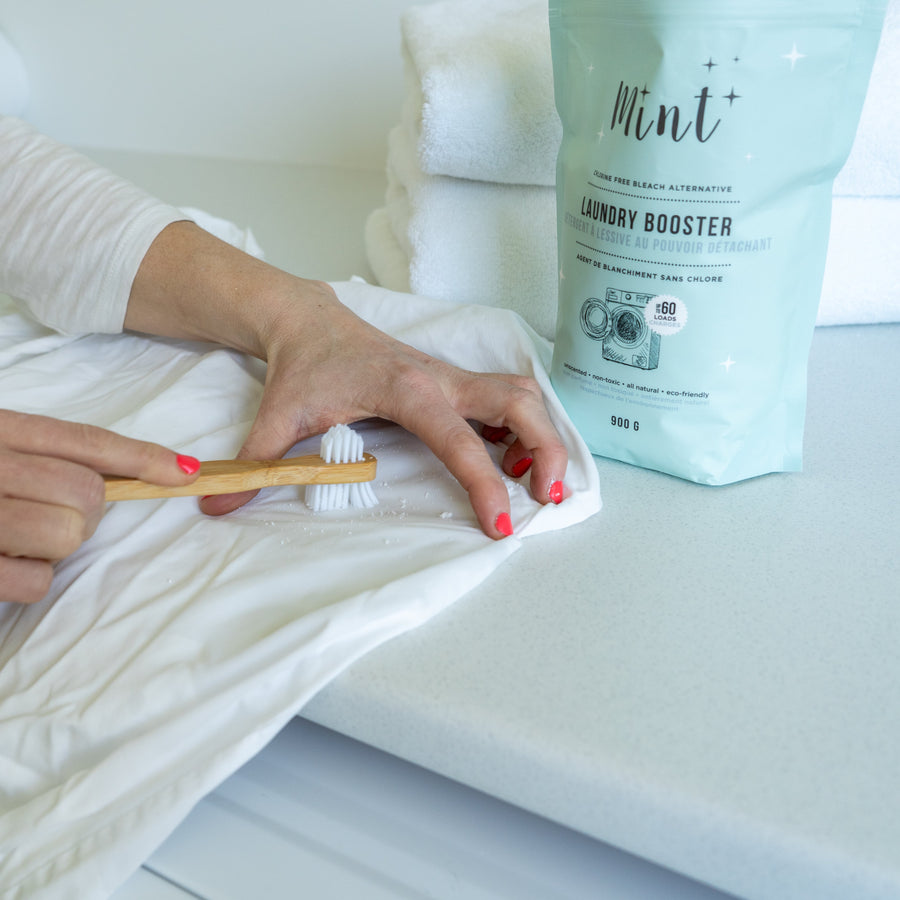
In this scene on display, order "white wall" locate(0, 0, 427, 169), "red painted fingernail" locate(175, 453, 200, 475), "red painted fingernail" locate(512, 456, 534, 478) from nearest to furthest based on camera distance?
"red painted fingernail" locate(175, 453, 200, 475) < "red painted fingernail" locate(512, 456, 534, 478) < "white wall" locate(0, 0, 427, 169)

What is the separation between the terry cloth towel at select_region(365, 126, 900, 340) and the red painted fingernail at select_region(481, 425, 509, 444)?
18 cm

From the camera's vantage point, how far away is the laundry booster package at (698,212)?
0.48 m

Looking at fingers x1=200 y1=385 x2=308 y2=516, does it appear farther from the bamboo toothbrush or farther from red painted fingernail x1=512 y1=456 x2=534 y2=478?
red painted fingernail x1=512 y1=456 x2=534 y2=478

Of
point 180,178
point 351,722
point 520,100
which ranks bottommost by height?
point 351,722

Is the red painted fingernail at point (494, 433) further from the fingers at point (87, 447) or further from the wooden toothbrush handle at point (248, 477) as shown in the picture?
the fingers at point (87, 447)

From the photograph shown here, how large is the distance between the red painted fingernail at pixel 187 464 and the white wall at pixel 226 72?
3.02 feet

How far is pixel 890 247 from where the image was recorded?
0.79 metres

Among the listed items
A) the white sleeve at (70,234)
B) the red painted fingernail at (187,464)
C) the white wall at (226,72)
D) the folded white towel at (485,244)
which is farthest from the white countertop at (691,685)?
the white wall at (226,72)

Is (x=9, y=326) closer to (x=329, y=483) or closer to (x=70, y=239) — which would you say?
(x=70, y=239)

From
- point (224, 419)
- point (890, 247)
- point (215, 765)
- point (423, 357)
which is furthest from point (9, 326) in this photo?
point (890, 247)

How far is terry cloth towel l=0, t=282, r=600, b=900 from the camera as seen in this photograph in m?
0.37

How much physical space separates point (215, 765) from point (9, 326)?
0.48m

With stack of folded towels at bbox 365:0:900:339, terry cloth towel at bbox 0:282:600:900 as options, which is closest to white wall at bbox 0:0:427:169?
stack of folded towels at bbox 365:0:900:339

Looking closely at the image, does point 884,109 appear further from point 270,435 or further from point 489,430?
point 270,435
